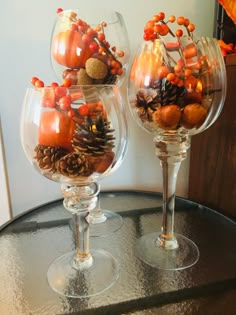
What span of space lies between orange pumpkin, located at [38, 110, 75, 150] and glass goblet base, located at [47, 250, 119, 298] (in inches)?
7.4

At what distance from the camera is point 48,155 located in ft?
1.07

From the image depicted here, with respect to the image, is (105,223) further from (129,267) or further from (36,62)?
(36,62)

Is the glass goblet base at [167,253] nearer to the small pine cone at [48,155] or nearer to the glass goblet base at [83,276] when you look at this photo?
the glass goblet base at [83,276]

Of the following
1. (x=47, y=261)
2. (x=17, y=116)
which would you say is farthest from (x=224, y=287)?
(x=17, y=116)

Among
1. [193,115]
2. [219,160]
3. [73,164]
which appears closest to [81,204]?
[73,164]

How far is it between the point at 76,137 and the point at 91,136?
2cm

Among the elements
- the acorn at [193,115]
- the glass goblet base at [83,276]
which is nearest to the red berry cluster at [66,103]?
the acorn at [193,115]

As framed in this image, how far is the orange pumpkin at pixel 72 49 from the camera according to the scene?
43cm

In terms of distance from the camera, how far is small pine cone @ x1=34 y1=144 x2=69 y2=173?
1.06ft

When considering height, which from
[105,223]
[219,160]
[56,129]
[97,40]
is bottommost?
[105,223]

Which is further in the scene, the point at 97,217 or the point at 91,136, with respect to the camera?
the point at 97,217

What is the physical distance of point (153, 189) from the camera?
709mm

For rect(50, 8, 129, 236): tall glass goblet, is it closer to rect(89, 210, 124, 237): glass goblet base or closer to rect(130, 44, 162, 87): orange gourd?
rect(130, 44, 162, 87): orange gourd

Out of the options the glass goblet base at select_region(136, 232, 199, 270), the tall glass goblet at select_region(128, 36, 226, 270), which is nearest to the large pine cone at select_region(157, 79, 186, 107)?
the tall glass goblet at select_region(128, 36, 226, 270)
